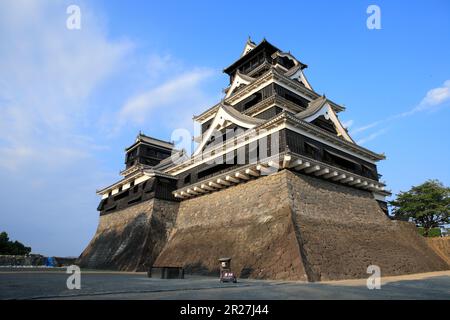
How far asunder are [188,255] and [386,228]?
39.7 ft

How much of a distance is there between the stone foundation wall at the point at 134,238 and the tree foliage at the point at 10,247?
19674mm

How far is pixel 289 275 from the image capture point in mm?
11078

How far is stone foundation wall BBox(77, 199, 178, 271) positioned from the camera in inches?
767

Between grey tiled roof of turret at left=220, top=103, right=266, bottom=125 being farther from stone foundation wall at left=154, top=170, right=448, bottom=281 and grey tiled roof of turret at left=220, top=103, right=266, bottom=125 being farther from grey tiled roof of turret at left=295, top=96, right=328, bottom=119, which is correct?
stone foundation wall at left=154, top=170, right=448, bottom=281

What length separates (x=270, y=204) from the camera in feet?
48.4

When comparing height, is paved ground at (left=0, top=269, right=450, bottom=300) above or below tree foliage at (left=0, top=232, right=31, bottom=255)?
above

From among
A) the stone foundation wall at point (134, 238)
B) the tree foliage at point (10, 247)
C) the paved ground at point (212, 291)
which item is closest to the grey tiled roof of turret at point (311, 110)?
the paved ground at point (212, 291)

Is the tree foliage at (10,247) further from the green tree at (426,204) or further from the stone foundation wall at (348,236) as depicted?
the green tree at (426,204)

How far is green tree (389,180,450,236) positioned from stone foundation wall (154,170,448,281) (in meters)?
12.7

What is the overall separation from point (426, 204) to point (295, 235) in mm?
24949

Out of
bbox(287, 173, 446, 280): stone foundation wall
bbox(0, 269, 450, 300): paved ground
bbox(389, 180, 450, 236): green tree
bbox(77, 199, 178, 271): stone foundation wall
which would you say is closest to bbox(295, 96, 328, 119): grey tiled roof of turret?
bbox(287, 173, 446, 280): stone foundation wall

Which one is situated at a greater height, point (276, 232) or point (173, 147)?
point (173, 147)
